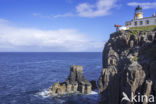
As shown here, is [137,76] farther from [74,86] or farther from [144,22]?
[144,22]

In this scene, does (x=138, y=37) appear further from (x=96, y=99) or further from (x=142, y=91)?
(x=96, y=99)

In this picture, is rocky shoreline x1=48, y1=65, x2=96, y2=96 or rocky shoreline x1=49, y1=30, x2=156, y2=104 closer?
rocky shoreline x1=49, y1=30, x2=156, y2=104

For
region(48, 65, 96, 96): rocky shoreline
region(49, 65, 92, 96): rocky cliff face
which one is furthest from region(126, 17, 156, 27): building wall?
region(49, 65, 92, 96): rocky cliff face

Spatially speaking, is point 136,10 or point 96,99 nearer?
point 96,99

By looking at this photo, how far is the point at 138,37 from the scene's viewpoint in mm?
42000

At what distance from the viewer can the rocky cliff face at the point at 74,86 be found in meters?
51.5

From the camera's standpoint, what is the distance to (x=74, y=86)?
2084 inches

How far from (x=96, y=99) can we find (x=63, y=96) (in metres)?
10.9

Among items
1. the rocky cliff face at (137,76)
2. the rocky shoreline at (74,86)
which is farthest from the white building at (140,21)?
the rocky shoreline at (74,86)

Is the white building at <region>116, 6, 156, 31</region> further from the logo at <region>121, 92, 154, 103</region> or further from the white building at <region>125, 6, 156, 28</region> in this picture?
the logo at <region>121, 92, 154, 103</region>

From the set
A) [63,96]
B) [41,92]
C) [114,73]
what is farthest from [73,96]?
[114,73]

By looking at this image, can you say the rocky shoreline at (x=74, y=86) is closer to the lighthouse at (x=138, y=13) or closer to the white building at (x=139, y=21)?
the white building at (x=139, y=21)

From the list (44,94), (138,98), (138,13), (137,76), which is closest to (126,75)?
(137,76)

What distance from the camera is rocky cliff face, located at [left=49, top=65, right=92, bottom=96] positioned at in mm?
51469
